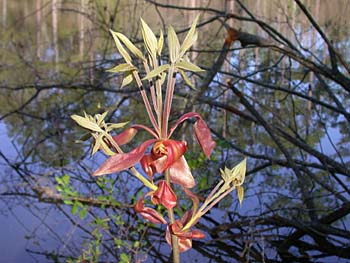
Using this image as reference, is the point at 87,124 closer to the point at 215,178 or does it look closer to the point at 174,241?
the point at 174,241

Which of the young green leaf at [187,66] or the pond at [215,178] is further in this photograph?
the pond at [215,178]

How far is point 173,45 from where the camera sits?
0.29 m

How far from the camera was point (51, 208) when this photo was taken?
2.35m

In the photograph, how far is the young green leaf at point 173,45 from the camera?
0.94 ft

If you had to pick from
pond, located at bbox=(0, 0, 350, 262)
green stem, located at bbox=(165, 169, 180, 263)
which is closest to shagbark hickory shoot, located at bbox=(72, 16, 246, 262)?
green stem, located at bbox=(165, 169, 180, 263)

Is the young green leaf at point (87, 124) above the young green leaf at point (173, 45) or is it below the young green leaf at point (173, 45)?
below

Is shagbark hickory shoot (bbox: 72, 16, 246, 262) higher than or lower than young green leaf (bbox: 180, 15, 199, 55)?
lower

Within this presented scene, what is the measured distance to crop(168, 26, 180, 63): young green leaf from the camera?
0.29m

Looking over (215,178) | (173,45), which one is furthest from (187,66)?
(215,178)

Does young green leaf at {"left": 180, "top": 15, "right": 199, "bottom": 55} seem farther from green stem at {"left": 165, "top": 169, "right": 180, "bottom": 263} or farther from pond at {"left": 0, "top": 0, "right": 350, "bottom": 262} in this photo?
pond at {"left": 0, "top": 0, "right": 350, "bottom": 262}

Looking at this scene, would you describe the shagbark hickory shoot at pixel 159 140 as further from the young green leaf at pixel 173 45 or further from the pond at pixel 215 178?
the pond at pixel 215 178

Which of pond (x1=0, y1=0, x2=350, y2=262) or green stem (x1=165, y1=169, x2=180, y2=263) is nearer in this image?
green stem (x1=165, y1=169, x2=180, y2=263)

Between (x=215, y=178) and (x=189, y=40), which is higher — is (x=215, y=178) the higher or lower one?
the higher one

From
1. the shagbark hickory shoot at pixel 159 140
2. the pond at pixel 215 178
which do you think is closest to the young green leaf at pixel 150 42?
the shagbark hickory shoot at pixel 159 140
